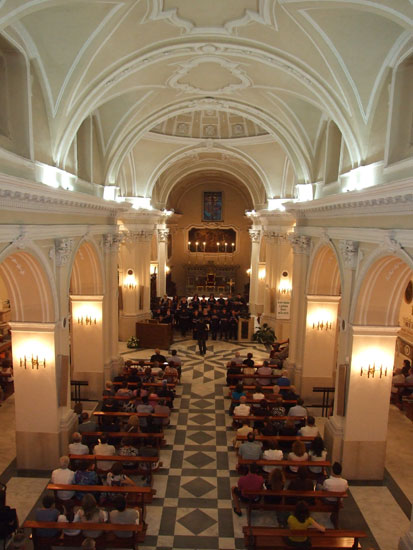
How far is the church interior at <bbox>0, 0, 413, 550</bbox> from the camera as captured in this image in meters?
7.65

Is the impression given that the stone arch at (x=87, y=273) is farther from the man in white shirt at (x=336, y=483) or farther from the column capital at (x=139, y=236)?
the man in white shirt at (x=336, y=483)

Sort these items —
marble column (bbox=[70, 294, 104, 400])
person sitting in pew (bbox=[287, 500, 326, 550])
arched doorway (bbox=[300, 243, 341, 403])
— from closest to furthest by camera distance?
person sitting in pew (bbox=[287, 500, 326, 550])
arched doorway (bbox=[300, 243, 341, 403])
marble column (bbox=[70, 294, 104, 400])

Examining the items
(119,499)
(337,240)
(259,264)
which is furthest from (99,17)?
(259,264)

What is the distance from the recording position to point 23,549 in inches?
267

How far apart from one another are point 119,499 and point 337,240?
760 centimetres

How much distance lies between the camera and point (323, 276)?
13188 mm

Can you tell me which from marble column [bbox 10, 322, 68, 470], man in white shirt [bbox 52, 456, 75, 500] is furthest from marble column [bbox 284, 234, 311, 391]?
man in white shirt [bbox 52, 456, 75, 500]

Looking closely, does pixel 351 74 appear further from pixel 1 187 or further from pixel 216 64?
pixel 1 187

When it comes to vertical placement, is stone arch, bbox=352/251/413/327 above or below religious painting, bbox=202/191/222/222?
below

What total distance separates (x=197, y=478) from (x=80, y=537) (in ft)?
10.6

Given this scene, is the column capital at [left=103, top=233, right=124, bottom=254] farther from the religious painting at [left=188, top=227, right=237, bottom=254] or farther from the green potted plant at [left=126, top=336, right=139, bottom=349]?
the religious painting at [left=188, top=227, right=237, bottom=254]

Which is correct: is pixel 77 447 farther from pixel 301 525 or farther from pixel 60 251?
pixel 301 525

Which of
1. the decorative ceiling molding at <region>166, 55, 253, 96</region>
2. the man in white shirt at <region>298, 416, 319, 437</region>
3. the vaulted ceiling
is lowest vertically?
the man in white shirt at <region>298, 416, 319, 437</region>

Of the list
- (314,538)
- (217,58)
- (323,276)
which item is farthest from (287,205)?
(314,538)
